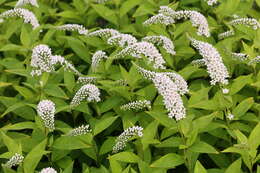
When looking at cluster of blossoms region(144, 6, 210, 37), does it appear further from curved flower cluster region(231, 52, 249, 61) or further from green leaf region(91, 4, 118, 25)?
green leaf region(91, 4, 118, 25)

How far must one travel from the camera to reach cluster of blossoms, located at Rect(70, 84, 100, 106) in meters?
3.58

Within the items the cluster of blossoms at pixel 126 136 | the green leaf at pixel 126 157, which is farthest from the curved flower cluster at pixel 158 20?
the green leaf at pixel 126 157

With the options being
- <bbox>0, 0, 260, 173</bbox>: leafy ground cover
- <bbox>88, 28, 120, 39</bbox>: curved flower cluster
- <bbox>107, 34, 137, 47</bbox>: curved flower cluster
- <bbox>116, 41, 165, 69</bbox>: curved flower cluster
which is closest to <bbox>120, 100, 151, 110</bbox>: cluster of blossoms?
<bbox>0, 0, 260, 173</bbox>: leafy ground cover

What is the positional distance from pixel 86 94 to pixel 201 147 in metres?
1.02

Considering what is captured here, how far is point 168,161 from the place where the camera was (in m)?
3.23

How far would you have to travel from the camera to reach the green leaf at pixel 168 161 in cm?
317

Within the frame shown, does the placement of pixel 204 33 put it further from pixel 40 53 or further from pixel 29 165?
pixel 29 165

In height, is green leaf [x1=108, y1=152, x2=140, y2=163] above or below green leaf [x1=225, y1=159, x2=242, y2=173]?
below

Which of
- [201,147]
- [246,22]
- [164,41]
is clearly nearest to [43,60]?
[164,41]

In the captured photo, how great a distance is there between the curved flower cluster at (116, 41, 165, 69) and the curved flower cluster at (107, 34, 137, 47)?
0.61 ft

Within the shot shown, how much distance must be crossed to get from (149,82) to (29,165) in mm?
1278

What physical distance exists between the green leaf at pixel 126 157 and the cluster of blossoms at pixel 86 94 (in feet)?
2.08

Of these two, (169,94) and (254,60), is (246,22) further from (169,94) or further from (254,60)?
(169,94)

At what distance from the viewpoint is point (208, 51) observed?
345cm
